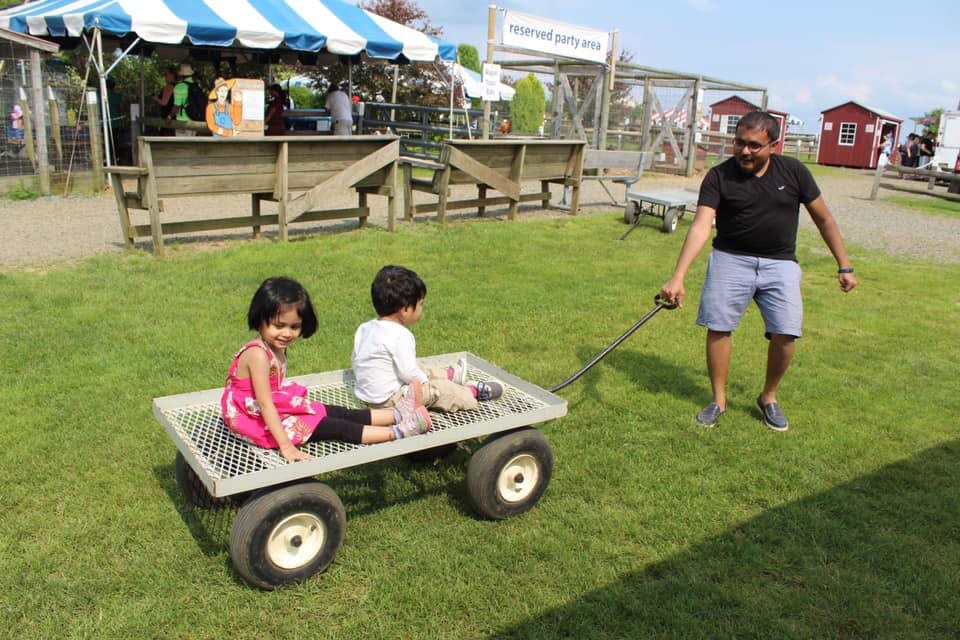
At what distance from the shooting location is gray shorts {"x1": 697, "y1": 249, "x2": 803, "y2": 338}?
4.70 metres

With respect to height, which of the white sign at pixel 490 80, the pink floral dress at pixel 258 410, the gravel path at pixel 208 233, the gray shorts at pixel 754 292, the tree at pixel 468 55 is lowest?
the gravel path at pixel 208 233

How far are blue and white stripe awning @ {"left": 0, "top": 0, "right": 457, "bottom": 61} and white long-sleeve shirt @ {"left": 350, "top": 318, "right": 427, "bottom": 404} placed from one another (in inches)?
439

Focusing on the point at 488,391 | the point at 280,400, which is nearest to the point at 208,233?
the point at 488,391

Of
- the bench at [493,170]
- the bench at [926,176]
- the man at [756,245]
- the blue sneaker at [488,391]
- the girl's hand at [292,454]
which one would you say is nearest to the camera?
the girl's hand at [292,454]

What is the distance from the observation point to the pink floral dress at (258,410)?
3.32m

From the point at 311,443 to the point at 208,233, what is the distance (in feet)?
23.8

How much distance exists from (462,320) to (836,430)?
9.98ft

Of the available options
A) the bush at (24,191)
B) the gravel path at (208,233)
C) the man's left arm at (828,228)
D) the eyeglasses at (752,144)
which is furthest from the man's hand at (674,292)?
the bush at (24,191)

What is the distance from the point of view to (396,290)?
3613 millimetres

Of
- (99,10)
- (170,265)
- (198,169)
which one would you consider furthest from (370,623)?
(99,10)

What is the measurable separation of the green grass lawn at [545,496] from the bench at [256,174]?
1.41 metres

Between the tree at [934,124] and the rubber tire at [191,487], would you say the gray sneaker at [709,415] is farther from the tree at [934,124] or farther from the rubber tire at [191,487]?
the tree at [934,124]

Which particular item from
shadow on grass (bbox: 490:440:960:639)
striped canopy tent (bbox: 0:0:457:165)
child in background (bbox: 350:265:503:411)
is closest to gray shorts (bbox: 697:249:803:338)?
shadow on grass (bbox: 490:440:960:639)

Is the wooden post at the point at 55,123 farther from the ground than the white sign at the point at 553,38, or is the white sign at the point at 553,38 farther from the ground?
the white sign at the point at 553,38
